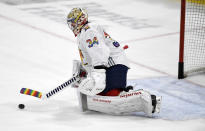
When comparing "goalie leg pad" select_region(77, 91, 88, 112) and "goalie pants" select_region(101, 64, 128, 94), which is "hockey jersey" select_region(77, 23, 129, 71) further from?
"goalie leg pad" select_region(77, 91, 88, 112)

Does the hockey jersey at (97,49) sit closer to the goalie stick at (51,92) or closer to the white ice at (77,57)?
the goalie stick at (51,92)

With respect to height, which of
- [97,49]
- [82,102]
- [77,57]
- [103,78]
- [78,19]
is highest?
[78,19]

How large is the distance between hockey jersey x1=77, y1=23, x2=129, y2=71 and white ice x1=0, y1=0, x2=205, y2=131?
0.47m

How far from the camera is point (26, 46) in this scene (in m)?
6.75

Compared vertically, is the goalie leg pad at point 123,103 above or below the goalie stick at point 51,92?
below

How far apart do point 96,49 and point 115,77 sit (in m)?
0.34

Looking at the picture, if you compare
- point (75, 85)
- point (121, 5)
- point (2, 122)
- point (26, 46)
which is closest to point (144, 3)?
point (121, 5)

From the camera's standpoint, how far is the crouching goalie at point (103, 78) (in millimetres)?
4129

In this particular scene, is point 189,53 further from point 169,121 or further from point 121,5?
point 121,5

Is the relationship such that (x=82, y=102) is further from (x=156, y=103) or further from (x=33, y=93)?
(x=156, y=103)

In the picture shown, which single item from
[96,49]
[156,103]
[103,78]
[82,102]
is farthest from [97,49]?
[156,103]

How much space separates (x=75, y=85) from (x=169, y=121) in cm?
92

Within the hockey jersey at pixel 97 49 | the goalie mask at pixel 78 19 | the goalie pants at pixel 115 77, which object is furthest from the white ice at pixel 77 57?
the goalie mask at pixel 78 19

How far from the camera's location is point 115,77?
429 cm
